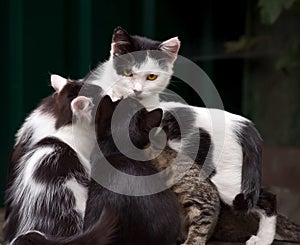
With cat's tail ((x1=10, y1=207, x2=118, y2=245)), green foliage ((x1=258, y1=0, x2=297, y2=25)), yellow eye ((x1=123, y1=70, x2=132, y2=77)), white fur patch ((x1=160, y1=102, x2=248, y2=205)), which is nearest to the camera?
cat's tail ((x1=10, y1=207, x2=118, y2=245))

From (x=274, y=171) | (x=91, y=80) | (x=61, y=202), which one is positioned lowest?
(x=274, y=171)

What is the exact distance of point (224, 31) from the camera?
367cm

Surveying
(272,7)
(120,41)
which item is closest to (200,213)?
(120,41)

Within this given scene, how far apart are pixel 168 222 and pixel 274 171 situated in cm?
170

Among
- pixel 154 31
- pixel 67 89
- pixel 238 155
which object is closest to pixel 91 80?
pixel 67 89

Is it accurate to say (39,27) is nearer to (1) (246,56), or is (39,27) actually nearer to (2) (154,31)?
(2) (154,31)

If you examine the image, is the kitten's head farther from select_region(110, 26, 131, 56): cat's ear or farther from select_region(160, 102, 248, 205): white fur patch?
select_region(160, 102, 248, 205): white fur patch

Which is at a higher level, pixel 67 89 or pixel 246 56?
pixel 67 89

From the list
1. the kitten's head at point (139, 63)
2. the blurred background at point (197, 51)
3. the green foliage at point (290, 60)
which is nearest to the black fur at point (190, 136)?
the kitten's head at point (139, 63)

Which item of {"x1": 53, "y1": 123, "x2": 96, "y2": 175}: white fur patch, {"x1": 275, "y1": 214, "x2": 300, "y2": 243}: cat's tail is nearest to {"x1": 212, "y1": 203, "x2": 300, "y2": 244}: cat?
{"x1": 275, "y1": 214, "x2": 300, "y2": 243}: cat's tail

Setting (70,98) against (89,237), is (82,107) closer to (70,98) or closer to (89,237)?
(70,98)

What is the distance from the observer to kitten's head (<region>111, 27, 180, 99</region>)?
1.95 m

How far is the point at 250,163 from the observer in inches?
74.6

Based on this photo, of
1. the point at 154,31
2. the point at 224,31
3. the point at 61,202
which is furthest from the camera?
the point at 224,31
